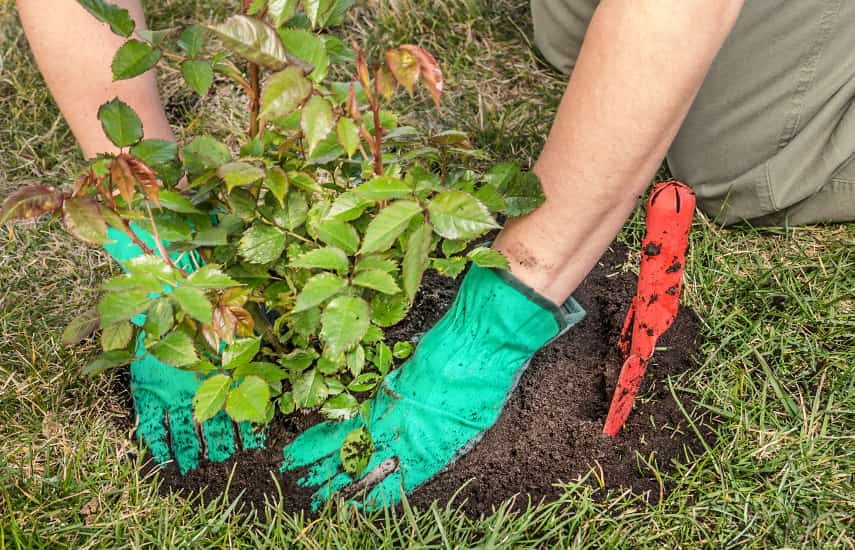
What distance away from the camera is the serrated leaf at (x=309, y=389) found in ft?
4.36

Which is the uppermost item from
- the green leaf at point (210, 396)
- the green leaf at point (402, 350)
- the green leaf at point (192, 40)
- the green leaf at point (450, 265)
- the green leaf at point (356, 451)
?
the green leaf at point (192, 40)

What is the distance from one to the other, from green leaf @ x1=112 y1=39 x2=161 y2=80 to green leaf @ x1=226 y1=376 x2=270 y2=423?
19.2 inches

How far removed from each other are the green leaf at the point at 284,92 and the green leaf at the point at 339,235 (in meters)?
0.24

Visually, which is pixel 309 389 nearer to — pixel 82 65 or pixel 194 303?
pixel 194 303

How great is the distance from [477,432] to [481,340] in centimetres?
20

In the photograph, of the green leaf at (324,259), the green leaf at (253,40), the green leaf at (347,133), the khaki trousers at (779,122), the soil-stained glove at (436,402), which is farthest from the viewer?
the khaki trousers at (779,122)

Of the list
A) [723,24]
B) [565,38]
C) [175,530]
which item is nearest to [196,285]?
[175,530]

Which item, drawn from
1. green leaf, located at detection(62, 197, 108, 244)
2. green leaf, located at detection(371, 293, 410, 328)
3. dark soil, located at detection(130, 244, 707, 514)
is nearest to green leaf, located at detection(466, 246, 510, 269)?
green leaf, located at detection(371, 293, 410, 328)

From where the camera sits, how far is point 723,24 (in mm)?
1180

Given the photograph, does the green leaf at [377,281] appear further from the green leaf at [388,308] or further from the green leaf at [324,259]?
the green leaf at [388,308]

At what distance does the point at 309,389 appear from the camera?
4.37ft

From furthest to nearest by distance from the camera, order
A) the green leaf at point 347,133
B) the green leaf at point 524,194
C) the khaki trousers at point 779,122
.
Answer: the khaki trousers at point 779,122 < the green leaf at point 524,194 < the green leaf at point 347,133

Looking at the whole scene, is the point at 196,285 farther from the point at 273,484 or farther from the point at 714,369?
the point at 714,369

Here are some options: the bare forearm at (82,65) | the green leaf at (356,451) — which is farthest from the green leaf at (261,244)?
the bare forearm at (82,65)
